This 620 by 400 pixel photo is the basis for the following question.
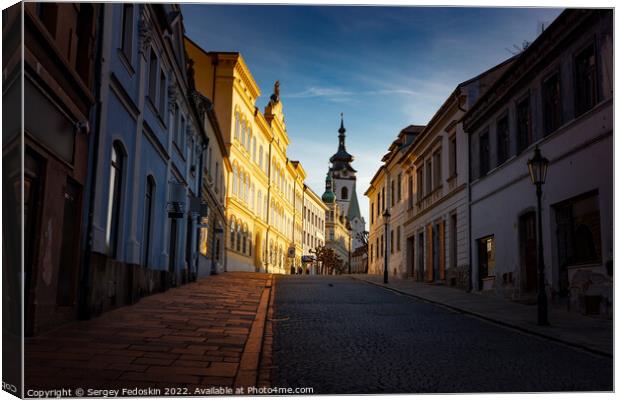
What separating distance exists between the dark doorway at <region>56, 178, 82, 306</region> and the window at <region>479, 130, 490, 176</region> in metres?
11.8

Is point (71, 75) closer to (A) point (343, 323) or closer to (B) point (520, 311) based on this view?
(A) point (343, 323)

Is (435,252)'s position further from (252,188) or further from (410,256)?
(252,188)

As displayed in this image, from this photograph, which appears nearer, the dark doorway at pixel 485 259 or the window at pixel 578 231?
the window at pixel 578 231

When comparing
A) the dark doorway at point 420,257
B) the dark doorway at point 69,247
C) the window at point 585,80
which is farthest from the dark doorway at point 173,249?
the dark doorway at point 420,257

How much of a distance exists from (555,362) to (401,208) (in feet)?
80.7

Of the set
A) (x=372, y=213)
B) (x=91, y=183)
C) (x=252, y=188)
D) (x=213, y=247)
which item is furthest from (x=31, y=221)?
(x=372, y=213)

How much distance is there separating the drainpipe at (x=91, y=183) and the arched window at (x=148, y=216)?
438 cm

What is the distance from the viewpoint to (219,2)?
5188mm

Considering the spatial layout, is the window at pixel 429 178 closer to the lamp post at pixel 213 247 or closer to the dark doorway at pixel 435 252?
the dark doorway at pixel 435 252

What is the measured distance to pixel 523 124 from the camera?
46.1ft

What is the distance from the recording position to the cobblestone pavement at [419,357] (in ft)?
15.8

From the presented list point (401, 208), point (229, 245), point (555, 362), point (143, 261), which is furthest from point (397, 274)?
point (555, 362)

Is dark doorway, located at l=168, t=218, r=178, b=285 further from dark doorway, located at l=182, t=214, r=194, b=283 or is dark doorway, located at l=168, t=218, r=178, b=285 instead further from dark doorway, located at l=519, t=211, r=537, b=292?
dark doorway, located at l=519, t=211, r=537, b=292

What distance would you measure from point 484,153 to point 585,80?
727cm
